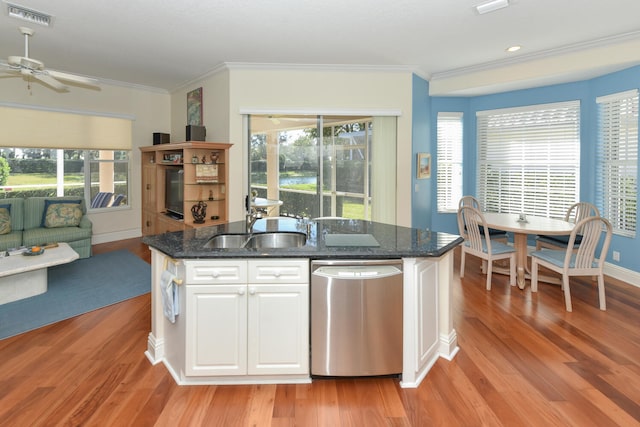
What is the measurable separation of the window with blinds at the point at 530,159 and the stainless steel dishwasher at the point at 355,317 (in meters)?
4.24

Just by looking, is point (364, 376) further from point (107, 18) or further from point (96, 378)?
point (107, 18)

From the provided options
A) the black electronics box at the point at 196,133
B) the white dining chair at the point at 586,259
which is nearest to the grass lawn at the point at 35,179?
the black electronics box at the point at 196,133

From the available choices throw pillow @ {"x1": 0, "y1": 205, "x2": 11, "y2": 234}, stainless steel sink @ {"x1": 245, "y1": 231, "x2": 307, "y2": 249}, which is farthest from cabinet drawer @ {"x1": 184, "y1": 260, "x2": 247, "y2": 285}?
throw pillow @ {"x1": 0, "y1": 205, "x2": 11, "y2": 234}

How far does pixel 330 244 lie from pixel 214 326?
865mm

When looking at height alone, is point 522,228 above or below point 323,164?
below

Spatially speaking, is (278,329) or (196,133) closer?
(278,329)

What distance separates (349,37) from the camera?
4031mm

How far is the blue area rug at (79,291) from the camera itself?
3.26 meters

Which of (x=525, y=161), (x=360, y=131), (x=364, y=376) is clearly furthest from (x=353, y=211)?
(x=364, y=376)

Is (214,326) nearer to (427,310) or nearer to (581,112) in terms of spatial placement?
(427,310)

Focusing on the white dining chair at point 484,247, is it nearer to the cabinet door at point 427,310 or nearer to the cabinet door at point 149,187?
the cabinet door at point 427,310

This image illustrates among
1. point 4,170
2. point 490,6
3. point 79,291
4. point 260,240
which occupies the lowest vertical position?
point 79,291

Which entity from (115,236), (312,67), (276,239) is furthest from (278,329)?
(115,236)

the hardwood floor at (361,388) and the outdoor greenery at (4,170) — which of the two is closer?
the hardwood floor at (361,388)
